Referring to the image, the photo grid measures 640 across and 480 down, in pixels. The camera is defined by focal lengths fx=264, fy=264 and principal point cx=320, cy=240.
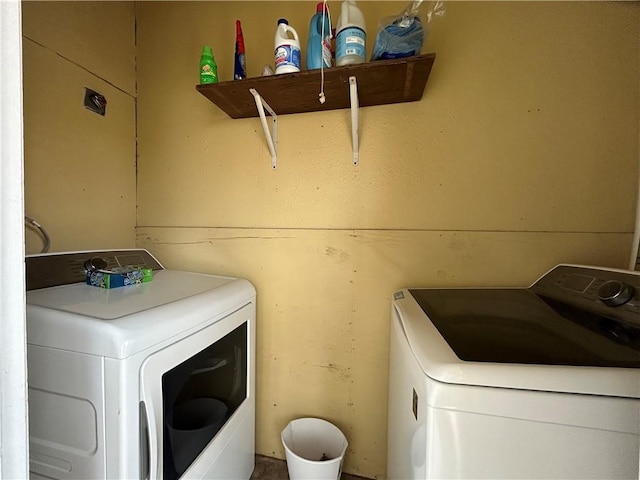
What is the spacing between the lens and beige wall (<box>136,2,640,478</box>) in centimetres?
113

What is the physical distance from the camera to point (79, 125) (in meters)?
1.28

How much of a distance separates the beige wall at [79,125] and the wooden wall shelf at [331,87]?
649 millimetres

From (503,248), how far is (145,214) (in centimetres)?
194

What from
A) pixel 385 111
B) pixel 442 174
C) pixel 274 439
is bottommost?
pixel 274 439

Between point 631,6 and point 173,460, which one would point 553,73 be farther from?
point 173,460

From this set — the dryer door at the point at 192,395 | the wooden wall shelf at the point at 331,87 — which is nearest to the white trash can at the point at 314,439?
the dryer door at the point at 192,395

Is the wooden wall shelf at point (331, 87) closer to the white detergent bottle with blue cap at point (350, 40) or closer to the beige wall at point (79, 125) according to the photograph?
the white detergent bottle with blue cap at point (350, 40)

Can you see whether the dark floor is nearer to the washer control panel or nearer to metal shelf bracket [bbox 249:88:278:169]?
the washer control panel

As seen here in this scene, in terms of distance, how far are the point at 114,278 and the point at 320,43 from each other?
3.98 feet

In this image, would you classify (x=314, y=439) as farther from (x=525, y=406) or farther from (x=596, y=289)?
(x=596, y=289)

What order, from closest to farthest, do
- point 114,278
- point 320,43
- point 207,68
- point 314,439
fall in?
point 114,278 → point 320,43 → point 207,68 → point 314,439

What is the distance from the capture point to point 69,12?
1.22 meters

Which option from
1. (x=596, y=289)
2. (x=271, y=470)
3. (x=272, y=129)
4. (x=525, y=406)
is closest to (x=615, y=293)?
(x=596, y=289)

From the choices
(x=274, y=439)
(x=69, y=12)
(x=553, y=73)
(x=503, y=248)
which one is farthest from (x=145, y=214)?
(x=553, y=73)
